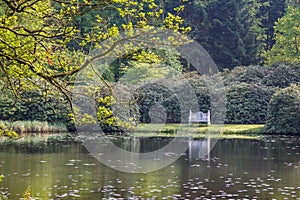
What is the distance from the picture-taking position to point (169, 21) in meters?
7.11

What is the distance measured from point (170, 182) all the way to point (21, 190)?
3.76 metres

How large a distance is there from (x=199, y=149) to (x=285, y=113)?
9.20m

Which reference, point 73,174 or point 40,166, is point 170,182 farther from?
point 40,166

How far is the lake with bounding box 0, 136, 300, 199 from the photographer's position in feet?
44.7

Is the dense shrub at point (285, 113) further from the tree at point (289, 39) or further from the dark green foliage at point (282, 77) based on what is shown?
the tree at point (289, 39)

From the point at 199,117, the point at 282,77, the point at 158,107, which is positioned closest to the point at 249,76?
the point at 282,77

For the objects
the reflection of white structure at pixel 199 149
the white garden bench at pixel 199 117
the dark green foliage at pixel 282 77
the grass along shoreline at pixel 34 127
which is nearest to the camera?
the reflection of white structure at pixel 199 149

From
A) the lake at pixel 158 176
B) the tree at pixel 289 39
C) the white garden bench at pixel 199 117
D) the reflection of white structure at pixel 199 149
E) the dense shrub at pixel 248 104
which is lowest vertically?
the lake at pixel 158 176

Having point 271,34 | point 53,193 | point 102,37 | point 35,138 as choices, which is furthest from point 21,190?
point 271,34

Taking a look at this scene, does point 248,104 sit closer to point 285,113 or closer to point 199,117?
point 199,117

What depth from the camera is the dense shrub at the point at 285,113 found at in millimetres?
31031

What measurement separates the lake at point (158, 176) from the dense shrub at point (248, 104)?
39.1ft

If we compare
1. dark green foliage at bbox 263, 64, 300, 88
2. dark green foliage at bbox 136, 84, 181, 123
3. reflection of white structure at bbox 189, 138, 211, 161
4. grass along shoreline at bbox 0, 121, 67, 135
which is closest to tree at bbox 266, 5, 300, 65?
dark green foliage at bbox 263, 64, 300, 88

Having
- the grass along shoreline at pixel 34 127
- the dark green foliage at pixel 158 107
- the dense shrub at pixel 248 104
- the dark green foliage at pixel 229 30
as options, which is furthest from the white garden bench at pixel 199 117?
the dark green foliage at pixel 229 30
